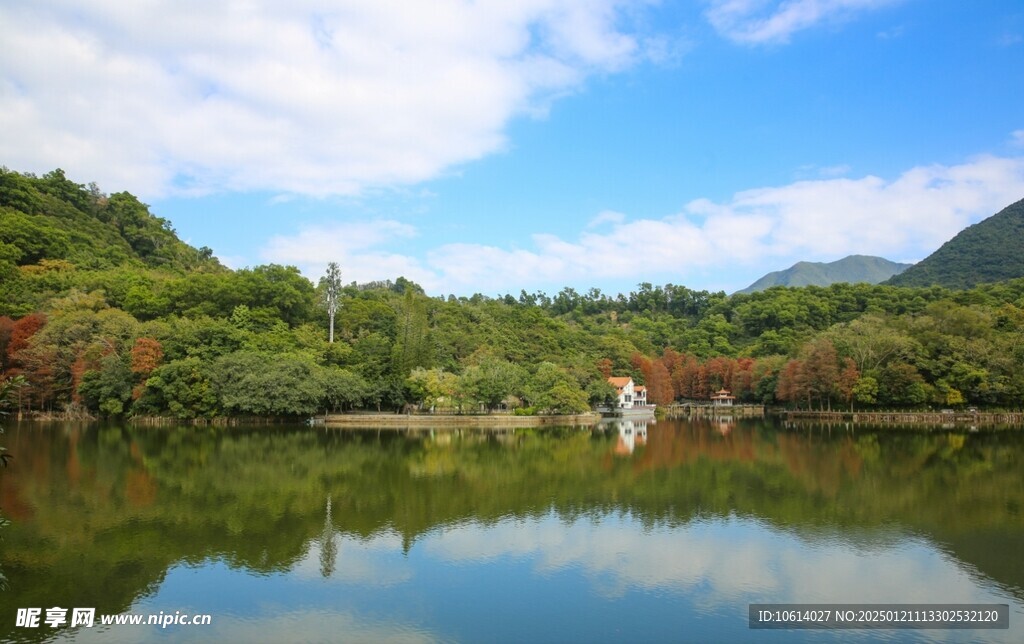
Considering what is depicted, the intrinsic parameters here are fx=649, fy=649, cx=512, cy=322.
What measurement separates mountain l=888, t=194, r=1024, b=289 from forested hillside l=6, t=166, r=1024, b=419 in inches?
1050

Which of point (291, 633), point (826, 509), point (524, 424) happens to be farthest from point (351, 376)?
point (291, 633)

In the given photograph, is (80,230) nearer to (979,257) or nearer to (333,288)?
(333,288)

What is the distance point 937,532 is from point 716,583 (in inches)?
255

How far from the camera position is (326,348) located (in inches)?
1842

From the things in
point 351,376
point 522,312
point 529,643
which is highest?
point 522,312

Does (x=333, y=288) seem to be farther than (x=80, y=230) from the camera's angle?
No

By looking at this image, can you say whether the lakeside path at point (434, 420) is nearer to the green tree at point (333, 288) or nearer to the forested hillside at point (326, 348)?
the forested hillside at point (326, 348)

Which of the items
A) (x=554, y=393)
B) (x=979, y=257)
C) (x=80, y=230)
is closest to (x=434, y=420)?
(x=554, y=393)

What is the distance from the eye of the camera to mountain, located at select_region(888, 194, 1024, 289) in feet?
289

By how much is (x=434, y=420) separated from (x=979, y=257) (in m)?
88.8

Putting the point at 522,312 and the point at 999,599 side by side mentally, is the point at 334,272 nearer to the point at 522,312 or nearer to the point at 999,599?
the point at 522,312

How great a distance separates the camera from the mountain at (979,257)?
289ft

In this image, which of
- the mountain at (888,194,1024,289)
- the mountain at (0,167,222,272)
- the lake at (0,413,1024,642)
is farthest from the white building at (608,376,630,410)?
the mountain at (888,194,1024,289)

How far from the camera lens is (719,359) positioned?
65.2 m
